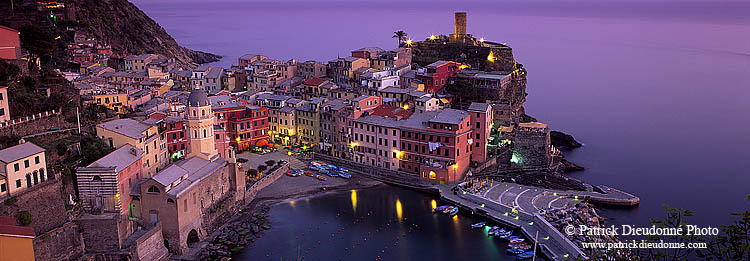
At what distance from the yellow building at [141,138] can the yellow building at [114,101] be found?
10502 millimetres

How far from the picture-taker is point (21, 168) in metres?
26.3

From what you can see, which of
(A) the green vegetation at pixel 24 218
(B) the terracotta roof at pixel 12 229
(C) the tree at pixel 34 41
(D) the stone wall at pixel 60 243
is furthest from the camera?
(C) the tree at pixel 34 41

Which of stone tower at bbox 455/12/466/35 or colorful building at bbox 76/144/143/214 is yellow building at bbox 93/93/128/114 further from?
stone tower at bbox 455/12/466/35

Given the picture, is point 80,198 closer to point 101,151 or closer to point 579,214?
point 101,151

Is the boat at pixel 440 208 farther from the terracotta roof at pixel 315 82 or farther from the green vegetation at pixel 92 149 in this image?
the terracotta roof at pixel 315 82

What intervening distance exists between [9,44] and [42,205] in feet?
50.1

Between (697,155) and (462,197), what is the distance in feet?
90.5

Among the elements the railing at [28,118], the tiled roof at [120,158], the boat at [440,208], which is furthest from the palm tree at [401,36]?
the railing at [28,118]

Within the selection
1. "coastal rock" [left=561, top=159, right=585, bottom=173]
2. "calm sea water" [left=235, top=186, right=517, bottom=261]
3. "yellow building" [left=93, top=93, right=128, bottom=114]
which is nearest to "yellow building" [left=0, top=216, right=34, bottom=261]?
"calm sea water" [left=235, top=186, right=517, bottom=261]

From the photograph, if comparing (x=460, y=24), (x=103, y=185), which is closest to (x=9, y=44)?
(x=103, y=185)

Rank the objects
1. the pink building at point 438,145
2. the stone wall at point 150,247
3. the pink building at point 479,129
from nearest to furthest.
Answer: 1. the stone wall at point 150,247
2. the pink building at point 438,145
3. the pink building at point 479,129

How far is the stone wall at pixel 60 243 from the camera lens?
25641 mm

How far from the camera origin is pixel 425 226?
1412 inches

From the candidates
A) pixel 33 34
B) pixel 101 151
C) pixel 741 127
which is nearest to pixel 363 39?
pixel 741 127
